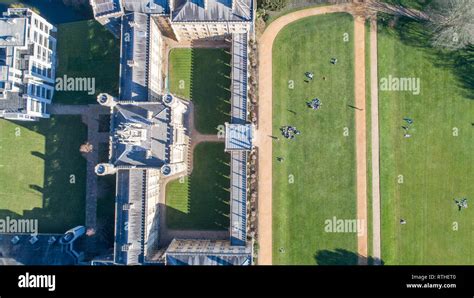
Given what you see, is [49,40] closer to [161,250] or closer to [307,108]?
[161,250]

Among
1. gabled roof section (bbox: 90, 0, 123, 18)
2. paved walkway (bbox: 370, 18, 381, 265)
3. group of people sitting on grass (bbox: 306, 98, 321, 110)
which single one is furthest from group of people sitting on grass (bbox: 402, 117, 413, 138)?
gabled roof section (bbox: 90, 0, 123, 18)

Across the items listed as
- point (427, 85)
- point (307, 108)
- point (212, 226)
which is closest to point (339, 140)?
point (307, 108)

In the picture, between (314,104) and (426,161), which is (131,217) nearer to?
(314,104)

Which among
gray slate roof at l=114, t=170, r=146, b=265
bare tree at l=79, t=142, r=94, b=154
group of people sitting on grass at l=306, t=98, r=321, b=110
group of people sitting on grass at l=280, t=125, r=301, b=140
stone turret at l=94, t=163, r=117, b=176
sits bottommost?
gray slate roof at l=114, t=170, r=146, b=265

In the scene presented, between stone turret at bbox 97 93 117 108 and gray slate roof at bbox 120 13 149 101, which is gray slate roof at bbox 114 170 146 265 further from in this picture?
gray slate roof at bbox 120 13 149 101

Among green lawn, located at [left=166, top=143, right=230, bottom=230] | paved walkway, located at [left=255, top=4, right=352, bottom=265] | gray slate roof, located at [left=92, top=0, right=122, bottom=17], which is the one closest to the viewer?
gray slate roof, located at [left=92, top=0, right=122, bottom=17]

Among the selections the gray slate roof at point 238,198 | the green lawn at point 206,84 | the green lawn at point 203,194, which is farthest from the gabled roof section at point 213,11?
the gray slate roof at point 238,198

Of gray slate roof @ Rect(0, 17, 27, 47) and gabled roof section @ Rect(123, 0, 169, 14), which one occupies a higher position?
gabled roof section @ Rect(123, 0, 169, 14)

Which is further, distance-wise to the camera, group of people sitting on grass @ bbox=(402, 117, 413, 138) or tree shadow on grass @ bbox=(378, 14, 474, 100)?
tree shadow on grass @ bbox=(378, 14, 474, 100)
